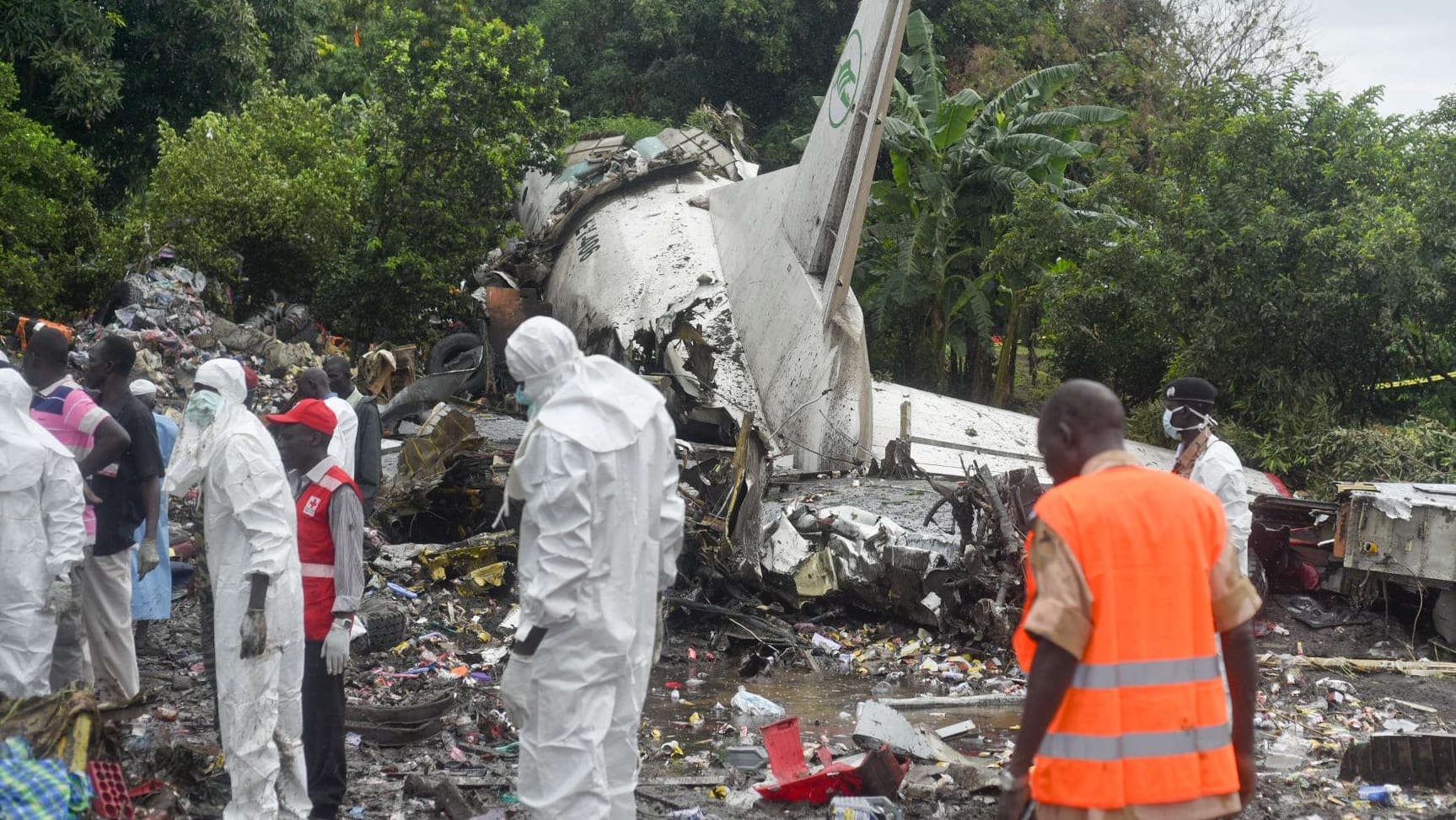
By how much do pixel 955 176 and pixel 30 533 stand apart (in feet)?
51.6

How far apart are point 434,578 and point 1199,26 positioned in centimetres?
2359

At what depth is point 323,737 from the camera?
4359 mm

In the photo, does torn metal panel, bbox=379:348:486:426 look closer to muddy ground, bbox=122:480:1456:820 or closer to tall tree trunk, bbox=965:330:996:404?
→ muddy ground, bbox=122:480:1456:820

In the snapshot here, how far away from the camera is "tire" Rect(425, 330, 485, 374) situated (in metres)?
15.6

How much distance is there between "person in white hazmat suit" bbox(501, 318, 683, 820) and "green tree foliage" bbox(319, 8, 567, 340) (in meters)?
13.0

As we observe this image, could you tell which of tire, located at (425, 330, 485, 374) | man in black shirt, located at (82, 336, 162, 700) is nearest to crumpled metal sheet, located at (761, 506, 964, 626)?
man in black shirt, located at (82, 336, 162, 700)

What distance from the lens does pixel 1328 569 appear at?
28.5ft

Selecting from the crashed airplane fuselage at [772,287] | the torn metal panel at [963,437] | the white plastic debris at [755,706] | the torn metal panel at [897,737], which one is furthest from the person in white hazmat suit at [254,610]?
the torn metal panel at [963,437]

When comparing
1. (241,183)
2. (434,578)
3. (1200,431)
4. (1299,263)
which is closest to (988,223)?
(1299,263)

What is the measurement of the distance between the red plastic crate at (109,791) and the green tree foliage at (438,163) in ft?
41.7

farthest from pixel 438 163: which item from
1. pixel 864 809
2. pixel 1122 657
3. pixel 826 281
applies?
pixel 1122 657

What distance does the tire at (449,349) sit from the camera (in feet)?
51.3

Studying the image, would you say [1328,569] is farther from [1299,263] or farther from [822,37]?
[822,37]

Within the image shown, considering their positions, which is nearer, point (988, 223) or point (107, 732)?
point (107, 732)
